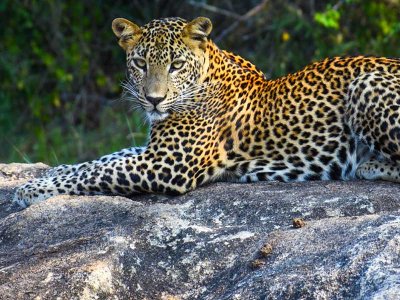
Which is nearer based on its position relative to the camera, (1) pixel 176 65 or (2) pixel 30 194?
(2) pixel 30 194

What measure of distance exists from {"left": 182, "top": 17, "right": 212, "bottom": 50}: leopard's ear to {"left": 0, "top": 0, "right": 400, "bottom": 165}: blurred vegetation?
24.9 ft

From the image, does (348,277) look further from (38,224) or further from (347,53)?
(347,53)

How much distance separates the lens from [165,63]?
971cm

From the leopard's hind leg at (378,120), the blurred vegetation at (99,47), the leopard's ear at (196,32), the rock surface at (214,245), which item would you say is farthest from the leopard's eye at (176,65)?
the blurred vegetation at (99,47)

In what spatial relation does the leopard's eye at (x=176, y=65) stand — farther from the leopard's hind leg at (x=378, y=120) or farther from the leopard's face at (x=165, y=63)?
the leopard's hind leg at (x=378, y=120)

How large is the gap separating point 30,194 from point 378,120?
9.75 feet

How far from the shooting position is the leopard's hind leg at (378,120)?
9.30 meters

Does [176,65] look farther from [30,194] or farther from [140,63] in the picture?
[30,194]

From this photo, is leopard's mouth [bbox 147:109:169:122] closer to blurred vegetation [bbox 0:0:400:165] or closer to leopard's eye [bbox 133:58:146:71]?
leopard's eye [bbox 133:58:146:71]

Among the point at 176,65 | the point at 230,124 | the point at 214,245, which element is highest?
the point at 176,65

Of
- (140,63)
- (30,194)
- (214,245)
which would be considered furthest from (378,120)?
(30,194)

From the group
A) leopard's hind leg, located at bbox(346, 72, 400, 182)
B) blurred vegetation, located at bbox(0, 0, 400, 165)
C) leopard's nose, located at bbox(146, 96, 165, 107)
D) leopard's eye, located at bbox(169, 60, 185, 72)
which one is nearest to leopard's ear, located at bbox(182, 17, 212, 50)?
leopard's eye, located at bbox(169, 60, 185, 72)

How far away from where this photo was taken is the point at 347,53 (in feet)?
59.6

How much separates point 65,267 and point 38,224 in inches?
41.1
